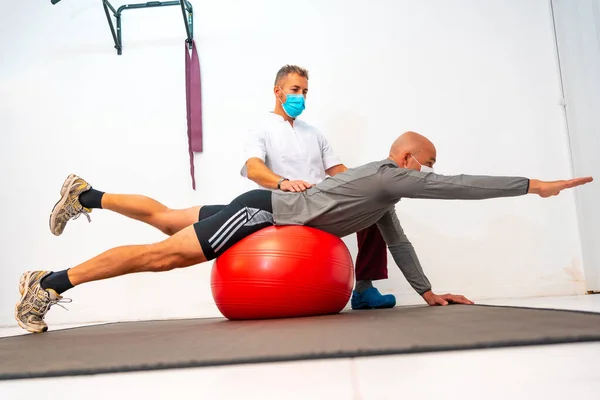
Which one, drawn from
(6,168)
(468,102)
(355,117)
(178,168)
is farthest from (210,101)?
(468,102)

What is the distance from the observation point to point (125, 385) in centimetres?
108

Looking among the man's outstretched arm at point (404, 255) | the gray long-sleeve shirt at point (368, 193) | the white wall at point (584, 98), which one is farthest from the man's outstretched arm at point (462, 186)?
the white wall at point (584, 98)

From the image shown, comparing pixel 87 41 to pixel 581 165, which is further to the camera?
pixel 87 41

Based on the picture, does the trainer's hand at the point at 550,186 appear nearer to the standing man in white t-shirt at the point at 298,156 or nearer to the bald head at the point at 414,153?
the bald head at the point at 414,153

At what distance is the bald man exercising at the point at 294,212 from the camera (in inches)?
87.4

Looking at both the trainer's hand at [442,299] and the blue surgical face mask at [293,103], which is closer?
the trainer's hand at [442,299]

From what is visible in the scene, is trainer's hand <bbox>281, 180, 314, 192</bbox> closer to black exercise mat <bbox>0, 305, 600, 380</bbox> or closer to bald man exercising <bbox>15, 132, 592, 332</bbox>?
bald man exercising <bbox>15, 132, 592, 332</bbox>

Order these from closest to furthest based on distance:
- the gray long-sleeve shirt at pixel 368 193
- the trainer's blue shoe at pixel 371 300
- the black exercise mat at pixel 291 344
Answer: the black exercise mat at pixel 291 344
the gray long-sleeve shirt at pixel 368 193
the trainer's blue shoe at pixel 371 300

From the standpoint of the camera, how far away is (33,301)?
238cm

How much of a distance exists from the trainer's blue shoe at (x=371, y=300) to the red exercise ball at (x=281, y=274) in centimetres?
77

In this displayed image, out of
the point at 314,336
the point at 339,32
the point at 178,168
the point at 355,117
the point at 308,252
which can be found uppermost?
the point at 339,32

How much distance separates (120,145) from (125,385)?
10.7 feet

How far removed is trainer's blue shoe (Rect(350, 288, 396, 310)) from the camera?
311 cm

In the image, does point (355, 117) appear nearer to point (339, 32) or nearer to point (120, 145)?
point (339, 32)
